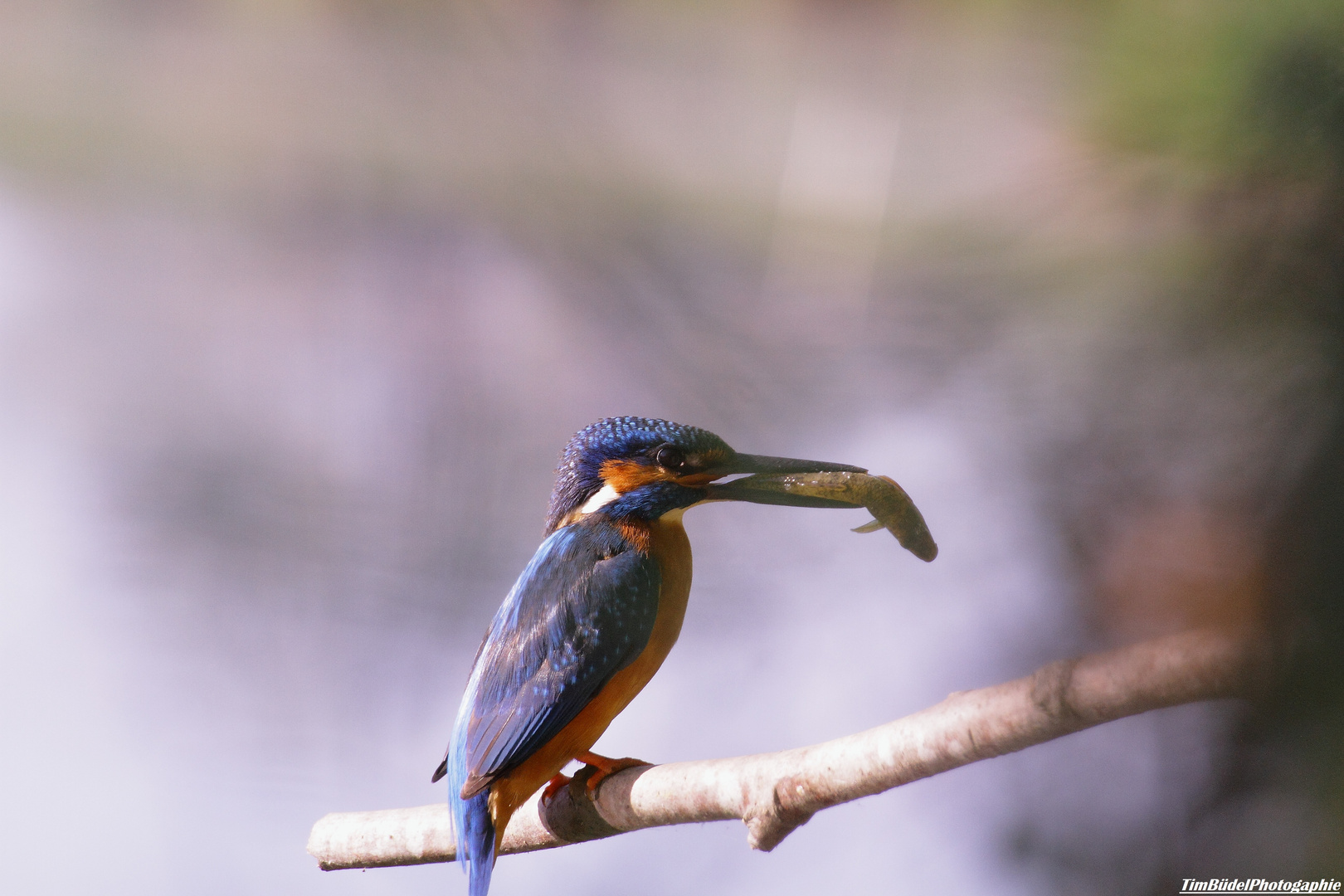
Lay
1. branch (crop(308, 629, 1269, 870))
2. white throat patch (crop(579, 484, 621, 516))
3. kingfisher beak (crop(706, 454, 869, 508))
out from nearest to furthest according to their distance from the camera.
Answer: branch (crop(308, 629, 1269, 870)) < kingfisher beak (crop(706, 454, 869, 508)) < white throat patch (crop(579, 484, 621, 516))

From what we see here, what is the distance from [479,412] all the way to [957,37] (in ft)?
A: 3.76

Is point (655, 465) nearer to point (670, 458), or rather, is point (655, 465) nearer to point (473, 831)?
point (670, 458)

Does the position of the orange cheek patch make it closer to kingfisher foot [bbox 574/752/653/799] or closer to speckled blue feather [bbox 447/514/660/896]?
speckled blue feather [bbox 447/514/660/896]

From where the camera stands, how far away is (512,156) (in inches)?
67.4

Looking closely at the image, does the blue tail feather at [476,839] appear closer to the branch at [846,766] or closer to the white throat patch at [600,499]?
the branch at [846,766]

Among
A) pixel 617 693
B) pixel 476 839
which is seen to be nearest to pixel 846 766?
pixel 617 693

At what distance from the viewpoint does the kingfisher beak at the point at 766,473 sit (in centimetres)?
104

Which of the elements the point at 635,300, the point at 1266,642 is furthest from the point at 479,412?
the point at 1266,642

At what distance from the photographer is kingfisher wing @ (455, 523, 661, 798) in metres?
0.97

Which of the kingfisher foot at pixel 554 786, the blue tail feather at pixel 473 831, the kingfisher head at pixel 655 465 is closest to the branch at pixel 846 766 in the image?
the kingfisher foot at pixel 554 786

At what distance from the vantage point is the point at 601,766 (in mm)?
1069

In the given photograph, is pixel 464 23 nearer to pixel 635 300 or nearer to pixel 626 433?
pixel 635 300

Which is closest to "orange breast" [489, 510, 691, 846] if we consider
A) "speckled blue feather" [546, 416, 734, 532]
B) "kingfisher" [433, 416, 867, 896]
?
"kingfisher" [433, 416, 867, 896]

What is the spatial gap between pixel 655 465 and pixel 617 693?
0.30m
